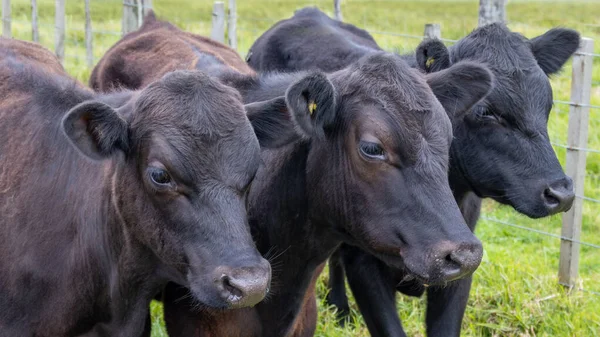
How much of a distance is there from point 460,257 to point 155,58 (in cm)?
329

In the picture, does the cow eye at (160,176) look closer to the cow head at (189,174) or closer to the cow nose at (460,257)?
the cow head at (189,174)

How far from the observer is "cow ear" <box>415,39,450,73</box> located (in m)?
5.24

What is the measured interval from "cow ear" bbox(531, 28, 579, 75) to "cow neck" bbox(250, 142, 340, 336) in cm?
193

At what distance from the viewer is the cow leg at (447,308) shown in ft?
17.6

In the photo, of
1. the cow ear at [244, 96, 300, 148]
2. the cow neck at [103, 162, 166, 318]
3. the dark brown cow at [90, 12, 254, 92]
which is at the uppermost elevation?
the cow ear at [244, 96, 300, 148]

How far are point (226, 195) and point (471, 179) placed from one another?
1.83 meters

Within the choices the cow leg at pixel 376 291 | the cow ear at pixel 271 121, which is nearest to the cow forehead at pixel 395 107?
the cow ear at pixel 271 121

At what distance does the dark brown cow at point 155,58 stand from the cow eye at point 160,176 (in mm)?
1794

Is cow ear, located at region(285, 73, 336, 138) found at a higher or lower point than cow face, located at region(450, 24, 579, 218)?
higher

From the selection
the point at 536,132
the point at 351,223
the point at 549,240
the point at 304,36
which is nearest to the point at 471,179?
the point at 536,132

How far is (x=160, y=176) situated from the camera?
3.88 m

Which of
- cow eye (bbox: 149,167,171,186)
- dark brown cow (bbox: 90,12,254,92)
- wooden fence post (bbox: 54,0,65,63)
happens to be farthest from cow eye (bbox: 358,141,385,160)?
wooden fence post (bbox: 54,0,65,63)

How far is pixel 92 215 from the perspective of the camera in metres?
4.34

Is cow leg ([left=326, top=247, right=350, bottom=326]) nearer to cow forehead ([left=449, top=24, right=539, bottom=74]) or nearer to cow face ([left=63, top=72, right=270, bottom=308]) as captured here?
cow forehead ([left=449, top=24, right=539, bottom=74])
